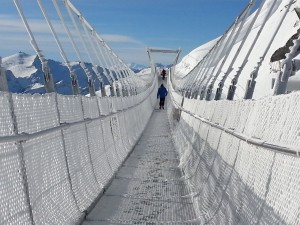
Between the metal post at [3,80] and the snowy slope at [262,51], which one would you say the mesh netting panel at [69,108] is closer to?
the metal post at [3,80]

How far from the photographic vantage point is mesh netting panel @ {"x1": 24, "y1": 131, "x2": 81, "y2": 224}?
4.33 meters

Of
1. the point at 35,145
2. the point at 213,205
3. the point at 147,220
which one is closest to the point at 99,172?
the point at 147,220

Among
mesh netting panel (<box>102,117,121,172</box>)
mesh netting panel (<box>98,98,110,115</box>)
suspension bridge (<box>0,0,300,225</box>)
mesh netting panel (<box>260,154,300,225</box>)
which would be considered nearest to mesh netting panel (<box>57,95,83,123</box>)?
suspension bridge (<box>0,0,300,225</box>)

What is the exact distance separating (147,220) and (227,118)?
157cm

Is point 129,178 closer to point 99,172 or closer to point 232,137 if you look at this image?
point 99,172

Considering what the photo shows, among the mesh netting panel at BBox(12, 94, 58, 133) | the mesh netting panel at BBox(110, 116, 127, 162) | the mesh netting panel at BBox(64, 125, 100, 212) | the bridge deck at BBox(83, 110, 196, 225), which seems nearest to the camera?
the mesh netting panel at BBox(12, 94, 58, 133)

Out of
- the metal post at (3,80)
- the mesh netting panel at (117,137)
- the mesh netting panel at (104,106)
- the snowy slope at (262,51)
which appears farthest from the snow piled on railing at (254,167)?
the mesh netting panel at (117,137)

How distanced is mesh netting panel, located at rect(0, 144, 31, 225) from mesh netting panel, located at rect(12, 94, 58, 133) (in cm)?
26

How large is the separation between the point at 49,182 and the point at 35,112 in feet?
2.72

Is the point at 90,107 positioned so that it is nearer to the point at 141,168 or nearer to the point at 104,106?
the point at 104,106

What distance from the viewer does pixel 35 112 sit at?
4406 millimetres

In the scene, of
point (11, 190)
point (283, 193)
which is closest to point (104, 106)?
point (11, 190)

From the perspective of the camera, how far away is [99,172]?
7.89 meters

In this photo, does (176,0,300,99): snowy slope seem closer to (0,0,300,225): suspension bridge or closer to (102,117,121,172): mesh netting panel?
(0,0,300,225): suspension bridge
